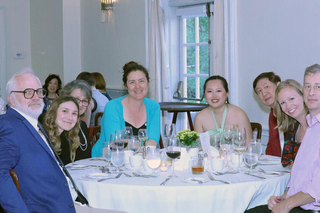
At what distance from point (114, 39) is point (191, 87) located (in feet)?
6.63

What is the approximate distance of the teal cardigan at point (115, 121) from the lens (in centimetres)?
366

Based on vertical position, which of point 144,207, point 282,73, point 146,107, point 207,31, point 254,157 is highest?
point 207,31

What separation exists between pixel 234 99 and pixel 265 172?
8.29 ft

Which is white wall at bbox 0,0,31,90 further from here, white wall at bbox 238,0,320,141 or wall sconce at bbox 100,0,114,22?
white wall at bbox 238,0,320,141

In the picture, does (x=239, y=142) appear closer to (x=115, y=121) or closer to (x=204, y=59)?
(x=115, y=121)

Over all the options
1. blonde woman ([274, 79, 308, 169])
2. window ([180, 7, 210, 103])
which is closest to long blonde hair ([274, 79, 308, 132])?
blonde woman ([274, 79, 308, 169])

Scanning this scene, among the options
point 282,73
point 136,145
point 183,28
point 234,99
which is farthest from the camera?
point 183,28

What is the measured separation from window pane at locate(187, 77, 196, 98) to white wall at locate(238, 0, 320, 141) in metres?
1.47

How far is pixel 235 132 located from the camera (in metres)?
2.94

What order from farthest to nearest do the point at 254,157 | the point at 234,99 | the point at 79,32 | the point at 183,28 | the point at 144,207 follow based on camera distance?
the point at 79,32
the point at 183,28
the point at 234,99
the point at 254,157
the point at 144,207

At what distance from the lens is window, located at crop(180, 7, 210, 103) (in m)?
6.23

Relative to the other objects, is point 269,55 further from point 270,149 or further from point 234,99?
point 270,149

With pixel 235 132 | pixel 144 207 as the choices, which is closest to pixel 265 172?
pixel 235 132

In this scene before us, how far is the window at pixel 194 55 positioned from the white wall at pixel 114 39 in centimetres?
71
